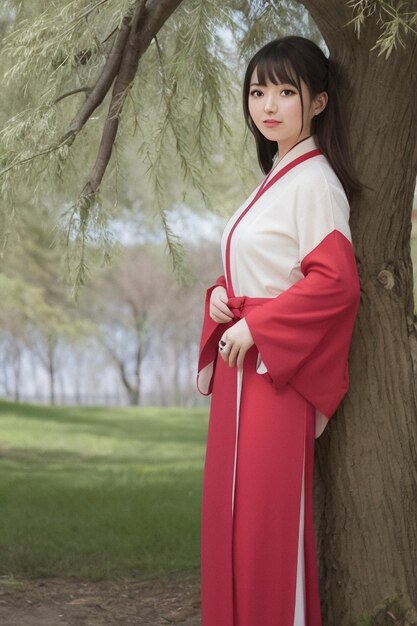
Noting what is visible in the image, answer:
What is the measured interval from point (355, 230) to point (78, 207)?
854 millimetres

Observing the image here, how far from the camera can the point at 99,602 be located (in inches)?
131

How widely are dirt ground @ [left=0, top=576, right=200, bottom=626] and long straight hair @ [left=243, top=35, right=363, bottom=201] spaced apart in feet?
5.27

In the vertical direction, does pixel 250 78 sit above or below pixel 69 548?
above

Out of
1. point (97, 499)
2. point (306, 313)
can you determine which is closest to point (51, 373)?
point (97, 499)

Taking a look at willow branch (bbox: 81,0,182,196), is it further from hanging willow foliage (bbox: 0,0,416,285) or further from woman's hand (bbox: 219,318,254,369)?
woman's hand (bbox: 219,318,254,369)

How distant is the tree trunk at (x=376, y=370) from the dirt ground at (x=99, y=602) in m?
0.86

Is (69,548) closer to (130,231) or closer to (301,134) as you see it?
(301,134)

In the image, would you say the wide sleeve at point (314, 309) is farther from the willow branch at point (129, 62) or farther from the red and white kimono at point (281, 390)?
the willow branch at point (129, 62)

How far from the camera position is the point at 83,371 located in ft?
48.2

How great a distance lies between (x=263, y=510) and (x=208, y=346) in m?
0.45

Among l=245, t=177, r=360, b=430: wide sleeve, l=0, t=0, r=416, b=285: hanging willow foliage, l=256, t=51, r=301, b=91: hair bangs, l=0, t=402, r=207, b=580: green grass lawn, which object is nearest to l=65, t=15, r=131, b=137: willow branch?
l=0, t=0, r=416, b=285: hanging willow foliage

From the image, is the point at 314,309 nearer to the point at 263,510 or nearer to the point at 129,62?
the point at 263,510

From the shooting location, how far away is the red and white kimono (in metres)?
2.09

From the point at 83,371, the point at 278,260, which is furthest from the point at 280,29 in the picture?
the point at 83,371
